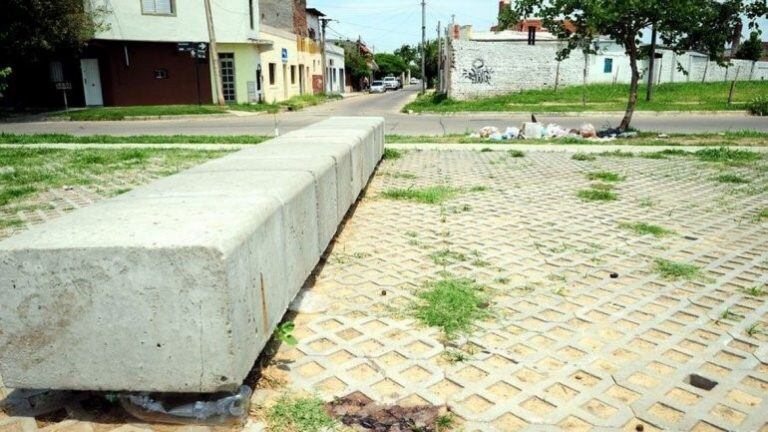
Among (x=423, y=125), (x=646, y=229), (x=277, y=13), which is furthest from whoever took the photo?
(x=277, y=13)

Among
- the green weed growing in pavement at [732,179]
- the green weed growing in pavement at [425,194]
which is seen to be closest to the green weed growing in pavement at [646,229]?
the green weed growing in pavement at [425,194]

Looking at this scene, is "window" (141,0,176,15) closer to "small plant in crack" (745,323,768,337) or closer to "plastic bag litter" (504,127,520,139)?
"plastic bag litter" (504,127,520,139)

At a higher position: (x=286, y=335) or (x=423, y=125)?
(x=423, y=125)

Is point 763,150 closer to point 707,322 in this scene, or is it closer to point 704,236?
point 704,236

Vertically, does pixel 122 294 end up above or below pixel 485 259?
above

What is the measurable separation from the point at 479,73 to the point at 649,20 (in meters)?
16.7

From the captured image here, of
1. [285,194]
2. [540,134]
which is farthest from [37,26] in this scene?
[285,194]

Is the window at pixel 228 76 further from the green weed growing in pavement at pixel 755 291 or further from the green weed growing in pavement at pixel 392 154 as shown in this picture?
the green weed growing in pavement at pixel 755 291

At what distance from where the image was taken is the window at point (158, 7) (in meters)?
24.7

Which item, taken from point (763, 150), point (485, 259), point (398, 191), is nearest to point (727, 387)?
point (485, 259)

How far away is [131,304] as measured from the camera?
227 cm

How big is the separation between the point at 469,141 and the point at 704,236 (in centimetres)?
805

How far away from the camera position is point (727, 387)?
9.13ft

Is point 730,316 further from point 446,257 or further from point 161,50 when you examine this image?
point 161,50
